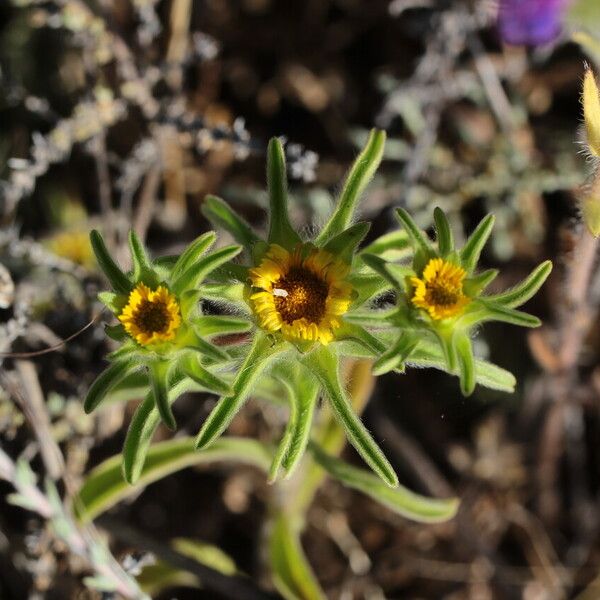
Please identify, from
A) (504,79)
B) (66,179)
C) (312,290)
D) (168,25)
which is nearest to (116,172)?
(66,179)

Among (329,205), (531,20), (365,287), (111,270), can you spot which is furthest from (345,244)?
(531,20)

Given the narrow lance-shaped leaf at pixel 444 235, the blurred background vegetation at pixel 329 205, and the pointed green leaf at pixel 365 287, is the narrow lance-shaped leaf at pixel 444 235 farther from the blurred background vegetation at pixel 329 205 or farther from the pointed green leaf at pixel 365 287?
the blurred background vegetation at pixel 329 205

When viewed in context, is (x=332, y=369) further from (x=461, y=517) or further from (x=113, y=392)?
(x=461, y=517)

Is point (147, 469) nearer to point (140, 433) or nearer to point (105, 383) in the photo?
point (140, 433)

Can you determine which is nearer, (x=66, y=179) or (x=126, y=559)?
(x=126, y=559)

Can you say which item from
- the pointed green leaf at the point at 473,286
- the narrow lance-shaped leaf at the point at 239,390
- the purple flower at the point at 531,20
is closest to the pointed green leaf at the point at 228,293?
the narrow lance-shaped leaf at the point at 239,390

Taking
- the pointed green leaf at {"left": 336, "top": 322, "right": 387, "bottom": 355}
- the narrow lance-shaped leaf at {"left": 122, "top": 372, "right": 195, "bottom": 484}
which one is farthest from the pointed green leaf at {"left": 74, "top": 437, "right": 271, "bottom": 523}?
the pointed green leaf at {"left": 336, "top": 322, "right": 387, "bottom": 355}

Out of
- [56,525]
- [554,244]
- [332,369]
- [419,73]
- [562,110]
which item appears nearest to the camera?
[332,369]
